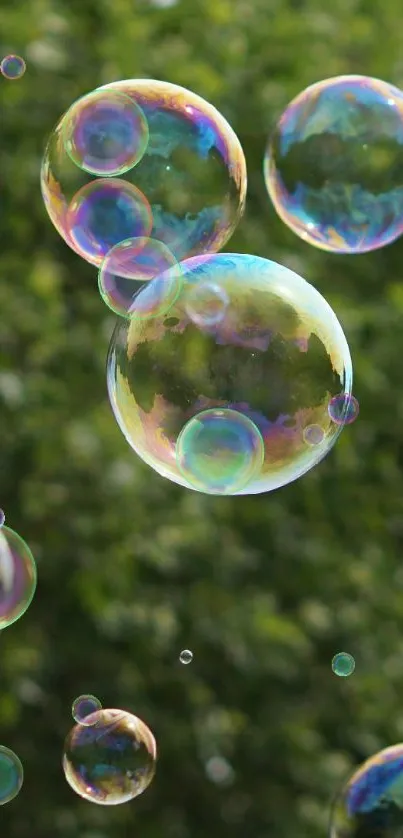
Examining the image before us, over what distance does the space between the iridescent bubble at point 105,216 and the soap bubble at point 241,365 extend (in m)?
0.29

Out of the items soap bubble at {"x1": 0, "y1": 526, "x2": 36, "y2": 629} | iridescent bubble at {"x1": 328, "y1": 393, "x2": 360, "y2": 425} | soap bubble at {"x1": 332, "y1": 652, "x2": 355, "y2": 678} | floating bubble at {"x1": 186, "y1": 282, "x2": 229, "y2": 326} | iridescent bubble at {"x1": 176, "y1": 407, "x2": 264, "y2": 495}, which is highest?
Result: floating bubble at {"x1": 186, "y1": 282, "x2": 229, "y2": 326}

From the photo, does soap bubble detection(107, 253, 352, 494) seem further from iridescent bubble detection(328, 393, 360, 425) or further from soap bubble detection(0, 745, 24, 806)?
soap bubble detection(0, 745, 24, 806)

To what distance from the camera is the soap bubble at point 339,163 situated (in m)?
2.76

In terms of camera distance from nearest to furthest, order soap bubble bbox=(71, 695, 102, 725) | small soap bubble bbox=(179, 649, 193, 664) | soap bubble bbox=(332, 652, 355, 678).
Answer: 1. soap bubble bbox=(71, 695, 102, 725)
2. small soap bubble bbox=(179, 649, 193, 664)
3. soap bubble bbox=(332, 652, 355, 678)

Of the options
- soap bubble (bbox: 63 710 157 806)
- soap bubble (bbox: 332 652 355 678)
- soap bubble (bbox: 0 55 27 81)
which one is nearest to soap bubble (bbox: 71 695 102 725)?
soap bubble (bbox: 63 710 157 806)

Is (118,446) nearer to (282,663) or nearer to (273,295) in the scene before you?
(282,663)

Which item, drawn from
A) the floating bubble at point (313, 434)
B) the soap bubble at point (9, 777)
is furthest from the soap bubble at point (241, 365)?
the soap bubble at point (9, 777)

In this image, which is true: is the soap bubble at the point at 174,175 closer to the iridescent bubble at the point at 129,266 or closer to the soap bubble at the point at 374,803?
the iridescent bubble at the point at 129,266

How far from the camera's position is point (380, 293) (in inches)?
158

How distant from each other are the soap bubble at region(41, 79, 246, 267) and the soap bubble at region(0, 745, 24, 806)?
116 centimetres

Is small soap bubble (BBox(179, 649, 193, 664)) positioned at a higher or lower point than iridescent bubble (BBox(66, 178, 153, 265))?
lower

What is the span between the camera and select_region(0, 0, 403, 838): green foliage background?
3.24 metres

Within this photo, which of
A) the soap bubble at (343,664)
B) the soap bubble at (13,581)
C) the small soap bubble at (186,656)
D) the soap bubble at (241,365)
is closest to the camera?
the soap bubble at (241,365)

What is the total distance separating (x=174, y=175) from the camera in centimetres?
249
